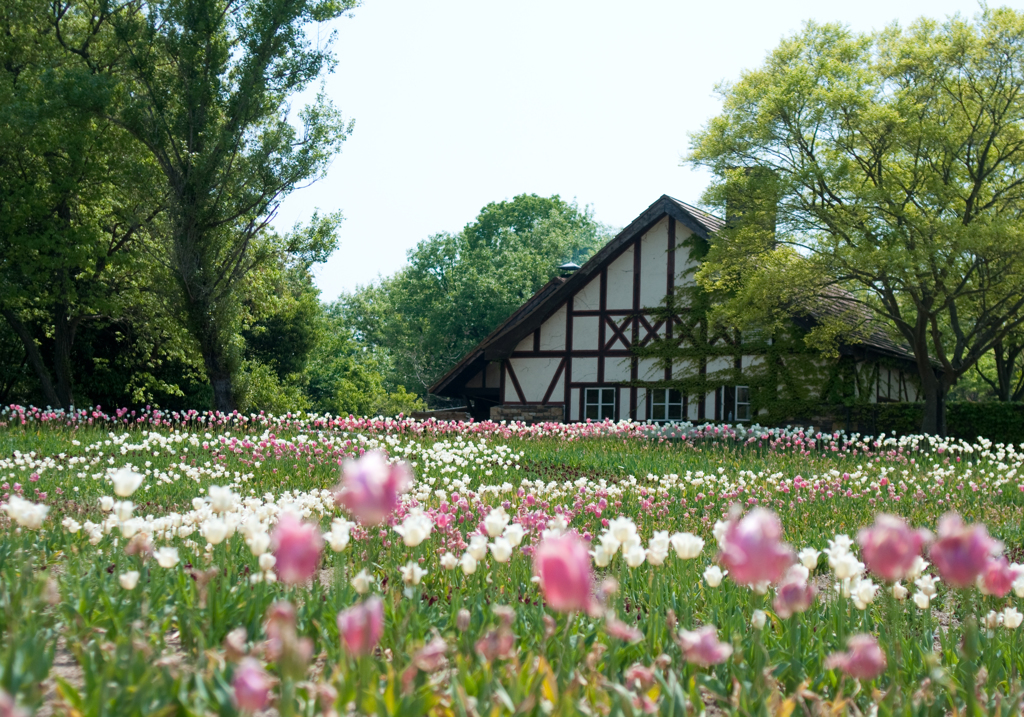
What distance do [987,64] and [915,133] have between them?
8.04 ft

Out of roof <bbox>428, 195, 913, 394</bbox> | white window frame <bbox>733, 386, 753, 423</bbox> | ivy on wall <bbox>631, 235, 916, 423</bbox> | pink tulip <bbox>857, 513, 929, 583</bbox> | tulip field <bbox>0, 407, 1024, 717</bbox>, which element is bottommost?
tulip field <bbox>0, 407, 1024, 717</bbox>

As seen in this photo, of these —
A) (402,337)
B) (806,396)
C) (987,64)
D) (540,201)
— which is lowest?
(806,396)

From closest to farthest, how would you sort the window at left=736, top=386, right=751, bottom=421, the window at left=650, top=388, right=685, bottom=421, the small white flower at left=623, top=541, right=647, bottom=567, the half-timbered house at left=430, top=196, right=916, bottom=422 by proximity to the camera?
the small white flower at left=623, top=541, right=647, bottom=567 → the window at left=736, top=386, right=751, bottom=421 → the half-timbered house at left=430, top=196, right=916, bottom=422 → the window at left=650, top=388, right=685, bottom=421

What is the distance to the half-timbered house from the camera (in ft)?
81.1

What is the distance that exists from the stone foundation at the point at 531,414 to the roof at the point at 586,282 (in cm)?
171

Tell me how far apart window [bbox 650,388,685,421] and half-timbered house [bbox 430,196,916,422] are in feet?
0.10

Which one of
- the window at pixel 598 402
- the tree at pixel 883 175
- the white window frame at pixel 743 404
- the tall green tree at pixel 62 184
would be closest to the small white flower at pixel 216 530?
the tree at pixel 883 175

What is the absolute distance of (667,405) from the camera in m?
25.1

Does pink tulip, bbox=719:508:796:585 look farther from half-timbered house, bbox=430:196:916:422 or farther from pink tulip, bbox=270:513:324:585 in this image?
half-timbered house, bbox=430:196:916:422

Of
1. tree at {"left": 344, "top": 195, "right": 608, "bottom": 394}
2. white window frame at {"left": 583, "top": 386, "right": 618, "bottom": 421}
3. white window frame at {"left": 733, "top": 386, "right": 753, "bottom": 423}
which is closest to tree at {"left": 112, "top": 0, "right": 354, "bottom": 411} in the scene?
white window frame at {"left": 583, "top": 386, "right": 618, "bottom": 421}

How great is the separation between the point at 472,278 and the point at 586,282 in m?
23.2

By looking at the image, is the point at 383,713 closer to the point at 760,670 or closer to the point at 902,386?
the point at 760,670

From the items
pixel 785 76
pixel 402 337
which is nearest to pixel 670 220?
pixel 785 76

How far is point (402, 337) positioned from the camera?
176 ft
